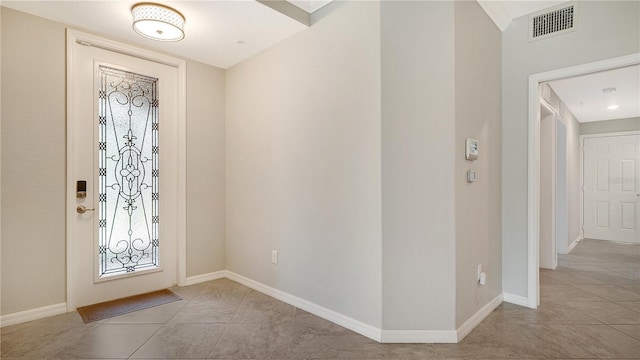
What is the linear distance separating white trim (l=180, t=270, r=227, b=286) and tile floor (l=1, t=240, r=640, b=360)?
32cm

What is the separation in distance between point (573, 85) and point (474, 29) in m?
2.85

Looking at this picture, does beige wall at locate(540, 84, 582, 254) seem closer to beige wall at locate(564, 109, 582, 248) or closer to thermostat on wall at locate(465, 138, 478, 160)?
beige wall at locate(564, 109, 582, 248)

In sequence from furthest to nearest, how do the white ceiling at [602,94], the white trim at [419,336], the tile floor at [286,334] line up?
the white ceiling at [602,94], the white trim at [419,336], the tile floor at [286,334]

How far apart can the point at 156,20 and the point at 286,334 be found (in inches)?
104

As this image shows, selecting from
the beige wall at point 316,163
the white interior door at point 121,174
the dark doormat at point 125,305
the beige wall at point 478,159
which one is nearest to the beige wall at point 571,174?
the beige wall at point 478,159

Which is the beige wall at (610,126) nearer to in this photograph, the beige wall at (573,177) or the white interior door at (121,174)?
the beige wall at (573,177)

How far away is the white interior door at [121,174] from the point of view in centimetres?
288

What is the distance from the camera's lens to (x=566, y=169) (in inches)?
204

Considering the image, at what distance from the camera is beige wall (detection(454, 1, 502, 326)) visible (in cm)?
233

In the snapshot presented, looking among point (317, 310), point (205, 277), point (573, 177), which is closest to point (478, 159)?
point (317, 310)

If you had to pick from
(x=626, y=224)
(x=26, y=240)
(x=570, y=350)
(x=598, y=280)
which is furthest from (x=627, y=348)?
(x=626, y=224)

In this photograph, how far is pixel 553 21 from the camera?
279 cm

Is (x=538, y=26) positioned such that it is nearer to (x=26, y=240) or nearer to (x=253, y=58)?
(x=253, y=58)

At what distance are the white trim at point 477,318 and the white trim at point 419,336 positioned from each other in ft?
0.24
